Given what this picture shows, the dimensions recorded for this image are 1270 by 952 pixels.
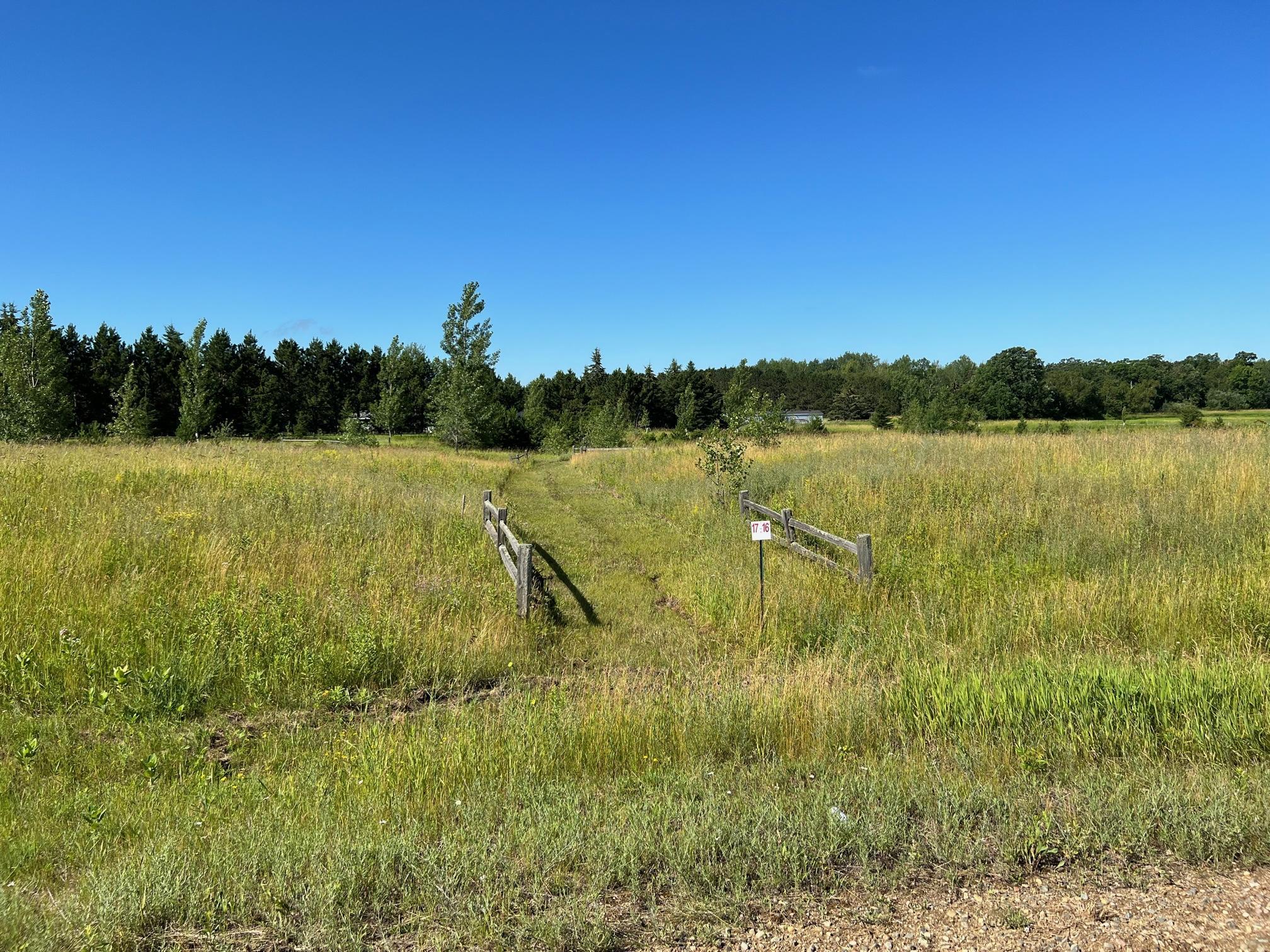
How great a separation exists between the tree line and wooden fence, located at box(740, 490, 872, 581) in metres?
4.10

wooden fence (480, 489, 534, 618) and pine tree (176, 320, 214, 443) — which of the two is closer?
wooden fence (480, 489, 534, 618)

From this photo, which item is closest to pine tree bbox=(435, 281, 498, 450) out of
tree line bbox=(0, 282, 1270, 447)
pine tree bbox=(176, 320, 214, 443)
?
tree line bbox=(0, 282, 1270, 447)

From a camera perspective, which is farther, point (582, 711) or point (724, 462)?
point (724, 462)

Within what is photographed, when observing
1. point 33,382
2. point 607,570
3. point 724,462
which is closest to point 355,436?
point 33,382

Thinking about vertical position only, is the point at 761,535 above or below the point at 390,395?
below

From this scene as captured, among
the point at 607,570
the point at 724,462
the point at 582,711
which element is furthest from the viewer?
the point at 724,462

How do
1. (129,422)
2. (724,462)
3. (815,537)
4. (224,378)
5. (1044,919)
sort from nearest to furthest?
(1044,919) → (815,537) → (724,462) → (129,422) → (224,378)

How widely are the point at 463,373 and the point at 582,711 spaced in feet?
116

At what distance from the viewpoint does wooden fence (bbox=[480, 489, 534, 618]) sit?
8195 mm

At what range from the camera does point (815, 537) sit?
11.1 m

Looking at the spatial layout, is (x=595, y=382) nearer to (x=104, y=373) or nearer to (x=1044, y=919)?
(x=104, y=373)

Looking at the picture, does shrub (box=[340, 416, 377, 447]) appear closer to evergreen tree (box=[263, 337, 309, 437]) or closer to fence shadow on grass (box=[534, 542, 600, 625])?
evergreen tree (box=[263, 337, 309, 437])

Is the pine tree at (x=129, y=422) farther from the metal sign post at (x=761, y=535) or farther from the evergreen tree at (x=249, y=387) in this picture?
the metal sign post at (x=761, y=535)

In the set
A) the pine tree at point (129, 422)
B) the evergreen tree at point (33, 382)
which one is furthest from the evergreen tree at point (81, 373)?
the pine tree at point (129, 422)
